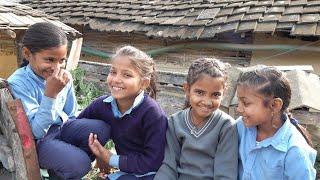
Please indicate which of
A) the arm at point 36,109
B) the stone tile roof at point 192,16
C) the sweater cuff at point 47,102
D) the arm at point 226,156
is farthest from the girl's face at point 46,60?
the stone tile roof at point 192,16

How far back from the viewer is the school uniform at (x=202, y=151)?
2236mm

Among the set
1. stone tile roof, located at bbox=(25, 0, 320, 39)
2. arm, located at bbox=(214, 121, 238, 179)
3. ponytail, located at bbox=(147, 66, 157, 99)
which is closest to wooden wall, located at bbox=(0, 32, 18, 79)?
stone tile roof, located at bbox=(25, 0, 320, 39)

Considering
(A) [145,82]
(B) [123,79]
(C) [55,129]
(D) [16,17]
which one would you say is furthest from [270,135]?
(D) [16,17]

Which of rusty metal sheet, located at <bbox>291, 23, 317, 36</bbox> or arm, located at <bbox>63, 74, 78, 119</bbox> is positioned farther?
rusty metal sheet, located at <bbox>291, 23, 317, 36</bbox>

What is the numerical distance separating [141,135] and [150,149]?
114 mm

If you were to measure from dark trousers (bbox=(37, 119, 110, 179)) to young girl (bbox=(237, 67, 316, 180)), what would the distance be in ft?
2.90

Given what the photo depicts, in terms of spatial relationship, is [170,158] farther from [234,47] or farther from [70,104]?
[234,47]

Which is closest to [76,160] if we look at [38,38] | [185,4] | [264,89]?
[38,38]

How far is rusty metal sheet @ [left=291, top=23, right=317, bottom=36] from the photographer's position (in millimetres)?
5645

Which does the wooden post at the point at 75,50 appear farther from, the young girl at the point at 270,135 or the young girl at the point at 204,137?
the young girl at the point at 270,135

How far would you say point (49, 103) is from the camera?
2.12 m

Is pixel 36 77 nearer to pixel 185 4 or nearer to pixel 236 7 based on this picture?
pixel 236 7

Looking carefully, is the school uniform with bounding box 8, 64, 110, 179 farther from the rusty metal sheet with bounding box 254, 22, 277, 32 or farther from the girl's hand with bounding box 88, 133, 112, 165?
the rusty metal sheet with bounding box 254, 22, 277, 32

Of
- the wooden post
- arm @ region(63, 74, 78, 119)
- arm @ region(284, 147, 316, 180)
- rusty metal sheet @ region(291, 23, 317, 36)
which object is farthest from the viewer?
the wooden post
